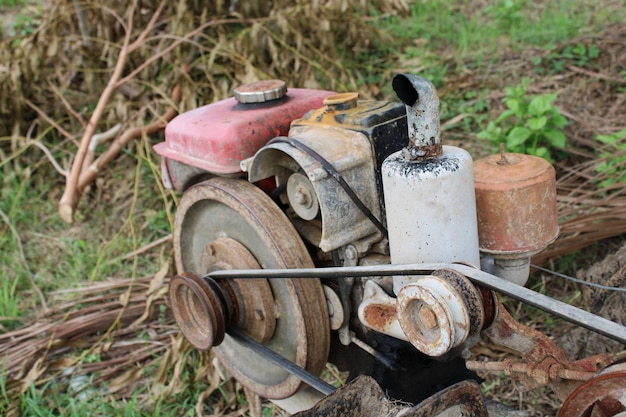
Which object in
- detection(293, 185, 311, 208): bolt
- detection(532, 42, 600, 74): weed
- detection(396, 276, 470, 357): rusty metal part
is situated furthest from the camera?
detection(532, 42, 600, 74): weed

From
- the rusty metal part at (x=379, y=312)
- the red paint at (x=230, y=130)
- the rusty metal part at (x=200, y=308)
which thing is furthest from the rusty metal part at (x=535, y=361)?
the red paint at (x=230, y=130)

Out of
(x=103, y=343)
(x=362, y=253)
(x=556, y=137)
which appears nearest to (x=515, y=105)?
(x=556, y=137)

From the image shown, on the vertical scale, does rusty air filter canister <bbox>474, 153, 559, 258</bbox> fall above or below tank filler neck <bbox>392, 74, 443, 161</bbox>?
below

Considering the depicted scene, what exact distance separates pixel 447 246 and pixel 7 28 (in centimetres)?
456

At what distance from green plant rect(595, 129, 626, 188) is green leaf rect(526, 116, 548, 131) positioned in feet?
0.87

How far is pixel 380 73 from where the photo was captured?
4312mm


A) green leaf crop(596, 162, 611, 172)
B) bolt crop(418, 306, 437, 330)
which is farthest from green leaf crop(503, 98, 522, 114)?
bolt crop(418, 306, 437, 330)

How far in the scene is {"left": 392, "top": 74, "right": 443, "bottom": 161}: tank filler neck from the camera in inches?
64.7

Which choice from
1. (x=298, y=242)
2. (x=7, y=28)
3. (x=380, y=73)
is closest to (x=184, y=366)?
(x=298, y=242)

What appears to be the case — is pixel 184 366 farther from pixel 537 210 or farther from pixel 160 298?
pixel 537 210

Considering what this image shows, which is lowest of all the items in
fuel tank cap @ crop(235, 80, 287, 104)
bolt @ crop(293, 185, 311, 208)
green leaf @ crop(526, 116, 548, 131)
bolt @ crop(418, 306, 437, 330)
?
green leaf @ crop(526, 116, 548, 131)

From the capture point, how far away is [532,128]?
318 cm

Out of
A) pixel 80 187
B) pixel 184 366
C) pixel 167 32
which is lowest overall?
pixel 184 366

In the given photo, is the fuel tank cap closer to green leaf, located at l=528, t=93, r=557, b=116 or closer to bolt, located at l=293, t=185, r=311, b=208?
bolt, located at l=293, t=185, r=311, b=208
